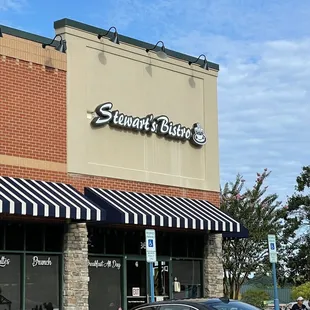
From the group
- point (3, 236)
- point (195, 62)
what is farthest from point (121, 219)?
point (195, 62)

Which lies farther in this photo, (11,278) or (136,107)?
(136,107)

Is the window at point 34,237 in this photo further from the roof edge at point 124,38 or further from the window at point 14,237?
the roof edge at point 124,38

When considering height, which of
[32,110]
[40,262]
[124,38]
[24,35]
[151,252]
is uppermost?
[124,38]

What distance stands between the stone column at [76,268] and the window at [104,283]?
2.29ft

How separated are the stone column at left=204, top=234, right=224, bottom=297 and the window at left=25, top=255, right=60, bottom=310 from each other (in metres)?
Answer: 5.79

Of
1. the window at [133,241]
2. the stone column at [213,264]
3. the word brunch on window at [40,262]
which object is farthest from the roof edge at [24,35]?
the stone column at [213,264]

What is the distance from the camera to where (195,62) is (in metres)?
23.7

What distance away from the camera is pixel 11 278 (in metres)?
17.5

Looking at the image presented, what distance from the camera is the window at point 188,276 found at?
21.8m

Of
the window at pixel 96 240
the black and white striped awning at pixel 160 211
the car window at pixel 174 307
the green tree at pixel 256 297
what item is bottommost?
the green tree at pixel 256 297

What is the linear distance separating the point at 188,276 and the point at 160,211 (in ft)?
10.8

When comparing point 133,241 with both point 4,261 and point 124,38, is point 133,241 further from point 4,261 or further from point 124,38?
point 124,38

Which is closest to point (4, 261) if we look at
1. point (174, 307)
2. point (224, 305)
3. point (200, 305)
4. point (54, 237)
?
point (54, 237)

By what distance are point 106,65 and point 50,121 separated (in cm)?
276
